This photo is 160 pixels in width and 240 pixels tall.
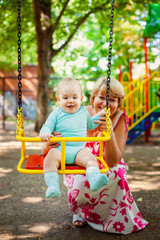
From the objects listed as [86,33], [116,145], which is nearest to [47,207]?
[116,145]

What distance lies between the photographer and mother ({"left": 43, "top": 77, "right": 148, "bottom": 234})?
104 inches

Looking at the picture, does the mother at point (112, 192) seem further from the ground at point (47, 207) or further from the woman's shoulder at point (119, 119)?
the ground at point (47, 207)

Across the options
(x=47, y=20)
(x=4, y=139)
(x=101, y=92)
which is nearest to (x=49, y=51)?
(x=47, y=20)

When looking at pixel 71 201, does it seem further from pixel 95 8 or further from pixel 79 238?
pixel 95 8

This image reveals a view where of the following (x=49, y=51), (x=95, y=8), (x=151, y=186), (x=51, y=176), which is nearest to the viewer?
(x=51, y=176)

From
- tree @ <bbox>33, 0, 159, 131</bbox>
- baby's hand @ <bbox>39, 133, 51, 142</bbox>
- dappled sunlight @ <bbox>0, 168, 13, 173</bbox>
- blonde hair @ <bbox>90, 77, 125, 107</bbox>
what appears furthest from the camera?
tree @ <bbox>33, 0, 159, 131</bbox>

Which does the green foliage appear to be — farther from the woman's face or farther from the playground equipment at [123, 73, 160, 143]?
the woman's face

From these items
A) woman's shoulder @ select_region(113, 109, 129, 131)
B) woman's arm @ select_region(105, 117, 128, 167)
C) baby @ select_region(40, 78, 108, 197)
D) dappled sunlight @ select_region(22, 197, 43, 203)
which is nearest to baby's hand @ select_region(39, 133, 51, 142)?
baby @ select_region(40, 78, 108, 197)

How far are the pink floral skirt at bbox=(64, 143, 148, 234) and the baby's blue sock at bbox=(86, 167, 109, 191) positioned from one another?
2.42ft

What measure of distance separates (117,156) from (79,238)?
86 centimetres

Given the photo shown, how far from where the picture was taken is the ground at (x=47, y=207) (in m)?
2.74

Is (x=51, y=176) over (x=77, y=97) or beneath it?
beneath

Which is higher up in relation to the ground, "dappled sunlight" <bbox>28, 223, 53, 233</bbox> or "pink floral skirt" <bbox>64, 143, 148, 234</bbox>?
"pink floral skirt" <bbox>64, 143, 148, 234</bbox>

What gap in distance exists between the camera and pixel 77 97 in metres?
2.27
